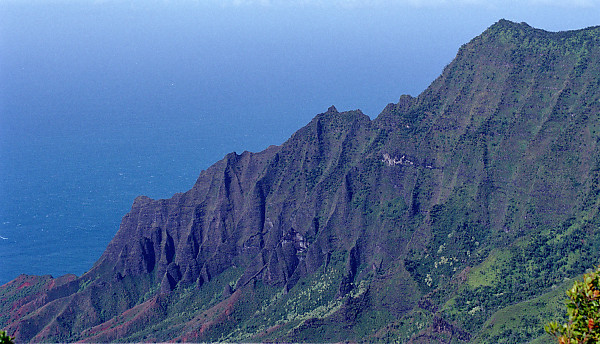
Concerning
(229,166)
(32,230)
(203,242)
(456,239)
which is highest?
(32,230)

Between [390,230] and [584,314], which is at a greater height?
[390,230]

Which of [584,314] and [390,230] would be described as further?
[390,230]

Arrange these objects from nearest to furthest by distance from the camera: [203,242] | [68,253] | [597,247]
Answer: [597,247] → [203,242] → [68,253]

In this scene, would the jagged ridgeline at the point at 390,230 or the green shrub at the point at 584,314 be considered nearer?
the green shrub at the point at 584,314

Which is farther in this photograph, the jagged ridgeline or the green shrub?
the jagged ridgeline

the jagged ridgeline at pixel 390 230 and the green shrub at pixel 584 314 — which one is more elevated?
the jagged ridgeline at pixel 390 230

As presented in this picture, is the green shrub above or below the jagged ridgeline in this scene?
below

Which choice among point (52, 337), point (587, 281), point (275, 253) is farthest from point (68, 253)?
point (587, 281)

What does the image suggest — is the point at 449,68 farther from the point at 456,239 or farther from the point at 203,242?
the point at 203,242
